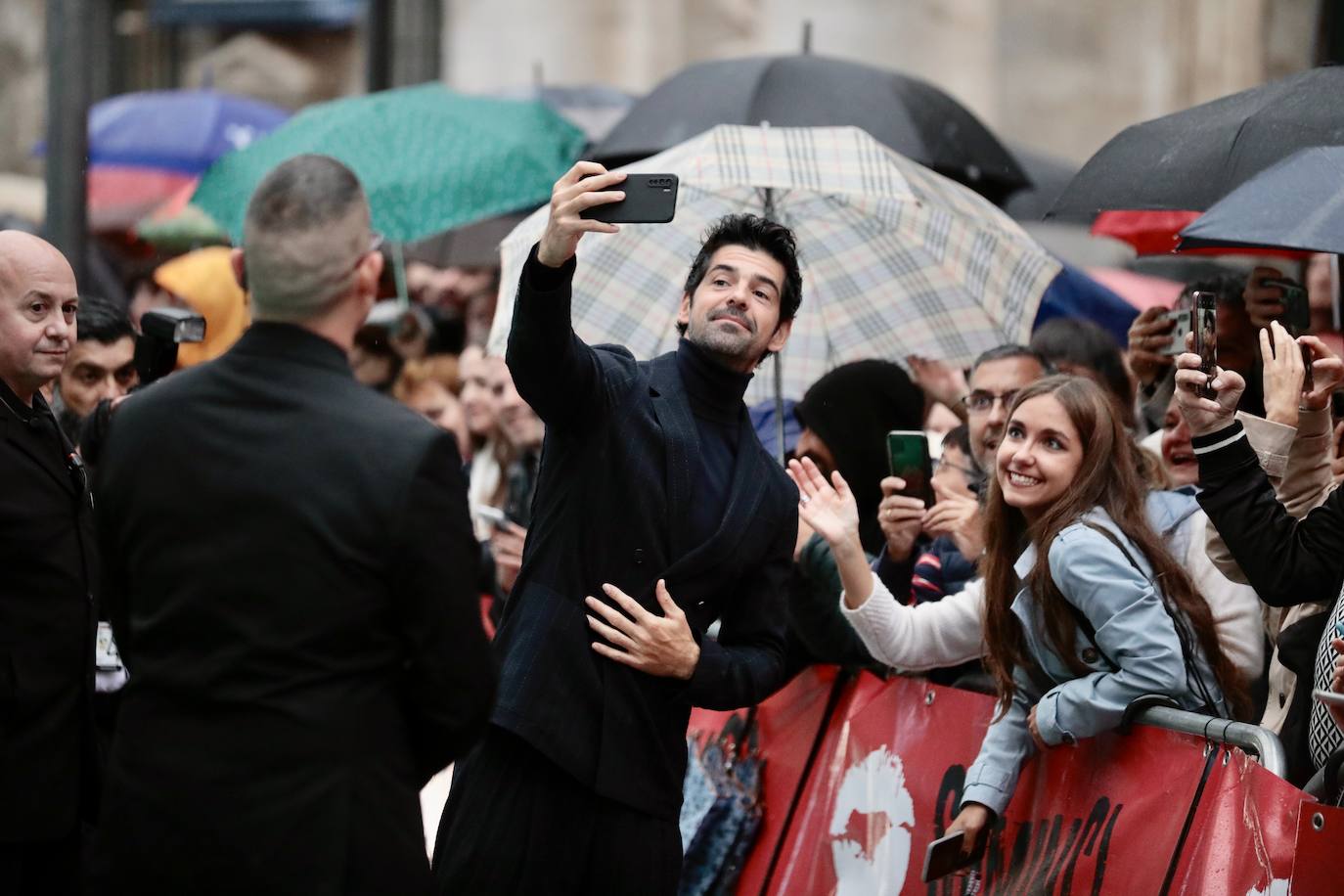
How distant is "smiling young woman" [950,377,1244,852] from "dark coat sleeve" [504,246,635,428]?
1.34m

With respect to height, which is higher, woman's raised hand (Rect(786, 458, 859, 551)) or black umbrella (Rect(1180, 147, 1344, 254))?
black umbrella (Rect(1180, 147, 1344, 254))

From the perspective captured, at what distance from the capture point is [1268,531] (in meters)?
4.68

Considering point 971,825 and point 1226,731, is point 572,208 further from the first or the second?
point 971,825

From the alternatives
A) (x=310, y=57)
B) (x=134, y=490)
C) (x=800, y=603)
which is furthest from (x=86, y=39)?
(x=310, y=57)

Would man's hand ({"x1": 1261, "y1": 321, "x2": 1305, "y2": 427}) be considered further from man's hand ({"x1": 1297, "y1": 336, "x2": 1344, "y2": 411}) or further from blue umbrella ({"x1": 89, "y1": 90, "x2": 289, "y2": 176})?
blue umbrella ({"x1": 89, "y1": 90, "x2": 289, "y2": 176})

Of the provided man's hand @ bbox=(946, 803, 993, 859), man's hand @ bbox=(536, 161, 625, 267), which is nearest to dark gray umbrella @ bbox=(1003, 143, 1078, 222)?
man's hand @ bbox=(946, 803, 993, 859)

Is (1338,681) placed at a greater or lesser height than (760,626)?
greater

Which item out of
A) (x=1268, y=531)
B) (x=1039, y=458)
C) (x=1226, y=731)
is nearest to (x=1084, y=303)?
(x=1039, y=458)

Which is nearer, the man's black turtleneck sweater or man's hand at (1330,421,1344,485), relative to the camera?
the man's black turtleneck sweater

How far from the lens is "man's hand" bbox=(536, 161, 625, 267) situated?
4.27 meters

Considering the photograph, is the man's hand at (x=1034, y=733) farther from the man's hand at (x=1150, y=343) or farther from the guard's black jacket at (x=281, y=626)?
the guard's black jacket at (x=281, y=626)

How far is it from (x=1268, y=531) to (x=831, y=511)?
126cm

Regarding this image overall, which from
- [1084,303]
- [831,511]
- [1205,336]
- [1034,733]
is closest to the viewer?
[1205,336]

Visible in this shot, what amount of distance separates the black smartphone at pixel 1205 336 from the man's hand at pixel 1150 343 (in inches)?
60.3
